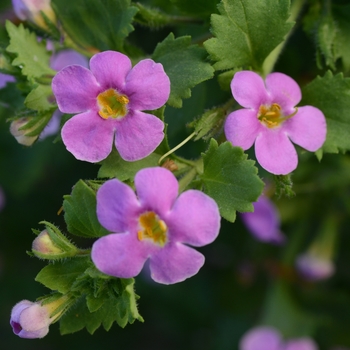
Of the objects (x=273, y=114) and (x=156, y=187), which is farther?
(x=273, y=114)

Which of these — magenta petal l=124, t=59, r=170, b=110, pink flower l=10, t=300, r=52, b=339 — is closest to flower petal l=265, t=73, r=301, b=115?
magenta petal l=124, t=59, r=170, b=110

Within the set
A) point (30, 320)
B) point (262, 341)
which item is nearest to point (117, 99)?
point (30, 320)

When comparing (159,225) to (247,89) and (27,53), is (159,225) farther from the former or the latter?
(27,53)

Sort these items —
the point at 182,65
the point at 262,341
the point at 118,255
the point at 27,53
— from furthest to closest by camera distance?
the point at 262,341 → the point at 27,53 → the point at 182,65 → the point at 118,255

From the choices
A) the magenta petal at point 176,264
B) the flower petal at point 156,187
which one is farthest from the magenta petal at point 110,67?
the magenta petal at point 176,264

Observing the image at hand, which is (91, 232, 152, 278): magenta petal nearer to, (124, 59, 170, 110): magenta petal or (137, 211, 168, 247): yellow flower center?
(137, 211, 168, 247): yellow flower center

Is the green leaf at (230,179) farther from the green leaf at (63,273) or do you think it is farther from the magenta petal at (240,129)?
the green leaf at (63,273)
